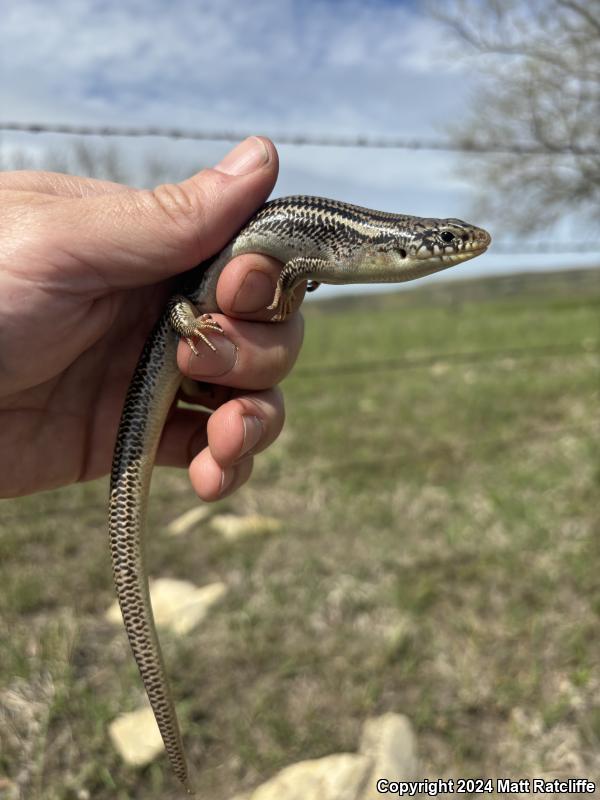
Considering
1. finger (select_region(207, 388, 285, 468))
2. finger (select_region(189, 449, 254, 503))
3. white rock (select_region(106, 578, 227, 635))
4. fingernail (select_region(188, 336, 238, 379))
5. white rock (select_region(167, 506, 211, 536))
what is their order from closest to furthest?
1. fingernail (select_region(188, 336, 238, 379))
2. finger (select_region(207, 388, 285, 468))
3. finger (select_region(189, 449, 254, 503))
4. white rock (select_region(106, 578, 227, 635))
5. white rock (select_region(167, 506, 211, 536))

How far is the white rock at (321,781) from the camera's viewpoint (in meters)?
3.09

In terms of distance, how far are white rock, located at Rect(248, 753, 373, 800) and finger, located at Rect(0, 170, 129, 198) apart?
2867 millimetres

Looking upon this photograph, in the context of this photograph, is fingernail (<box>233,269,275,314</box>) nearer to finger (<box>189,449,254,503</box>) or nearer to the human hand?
the human hand

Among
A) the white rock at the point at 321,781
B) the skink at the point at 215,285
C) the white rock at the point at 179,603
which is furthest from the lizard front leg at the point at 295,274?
the white rock at the point at 179,603

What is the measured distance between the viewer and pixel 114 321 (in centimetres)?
353

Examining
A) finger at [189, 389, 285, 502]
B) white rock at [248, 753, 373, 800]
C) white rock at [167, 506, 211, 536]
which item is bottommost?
white rock at [167, 506, 211, 536]

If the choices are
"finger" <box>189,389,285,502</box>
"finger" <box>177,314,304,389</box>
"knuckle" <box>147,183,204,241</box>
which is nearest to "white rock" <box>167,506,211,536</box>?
"finger" <box>189,389,285,502</box>

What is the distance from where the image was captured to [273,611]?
4.35 m

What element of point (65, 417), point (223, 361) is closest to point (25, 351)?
point (65, 417)

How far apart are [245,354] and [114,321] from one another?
0.84m

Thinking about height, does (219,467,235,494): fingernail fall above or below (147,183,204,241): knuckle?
below

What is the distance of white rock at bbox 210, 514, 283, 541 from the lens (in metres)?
5.32

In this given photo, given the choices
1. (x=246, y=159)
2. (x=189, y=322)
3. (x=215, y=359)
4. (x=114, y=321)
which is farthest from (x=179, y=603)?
(x=246, y=159)

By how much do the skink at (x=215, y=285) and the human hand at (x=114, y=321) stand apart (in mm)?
95
